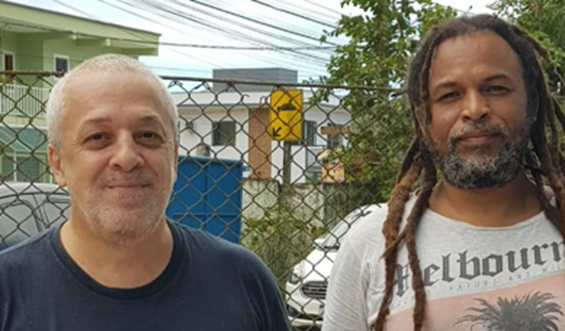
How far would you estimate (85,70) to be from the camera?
7.16ft

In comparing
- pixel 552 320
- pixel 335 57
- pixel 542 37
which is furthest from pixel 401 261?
pixel 335 57

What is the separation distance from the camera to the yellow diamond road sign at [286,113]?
3584 millimetres

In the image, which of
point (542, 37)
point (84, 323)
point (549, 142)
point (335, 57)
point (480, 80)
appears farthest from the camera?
point (335, 57)

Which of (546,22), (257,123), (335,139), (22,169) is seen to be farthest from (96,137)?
(546,22)

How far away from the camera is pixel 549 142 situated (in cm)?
250

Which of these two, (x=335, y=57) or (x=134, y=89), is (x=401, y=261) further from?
(x=335, y=57)

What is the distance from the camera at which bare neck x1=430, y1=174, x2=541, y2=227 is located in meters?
2.38

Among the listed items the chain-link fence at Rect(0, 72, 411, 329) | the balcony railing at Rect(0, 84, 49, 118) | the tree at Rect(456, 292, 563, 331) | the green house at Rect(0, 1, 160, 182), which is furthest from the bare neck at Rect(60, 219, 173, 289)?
the green house at Rect(0, 1, 160, 182)

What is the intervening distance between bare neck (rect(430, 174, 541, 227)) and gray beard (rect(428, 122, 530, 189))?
0.04m

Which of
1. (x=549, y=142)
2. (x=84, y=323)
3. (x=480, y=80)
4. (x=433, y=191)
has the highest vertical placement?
(x=480, y=80)

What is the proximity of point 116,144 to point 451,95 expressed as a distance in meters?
0.91

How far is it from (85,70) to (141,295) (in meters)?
0.58

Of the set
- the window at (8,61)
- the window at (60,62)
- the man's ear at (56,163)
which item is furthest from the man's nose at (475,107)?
the window at (60,62)

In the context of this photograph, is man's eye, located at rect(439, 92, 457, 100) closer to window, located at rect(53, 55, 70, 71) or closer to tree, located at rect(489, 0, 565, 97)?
tree, located at rect(489, 0, 565, 97)
